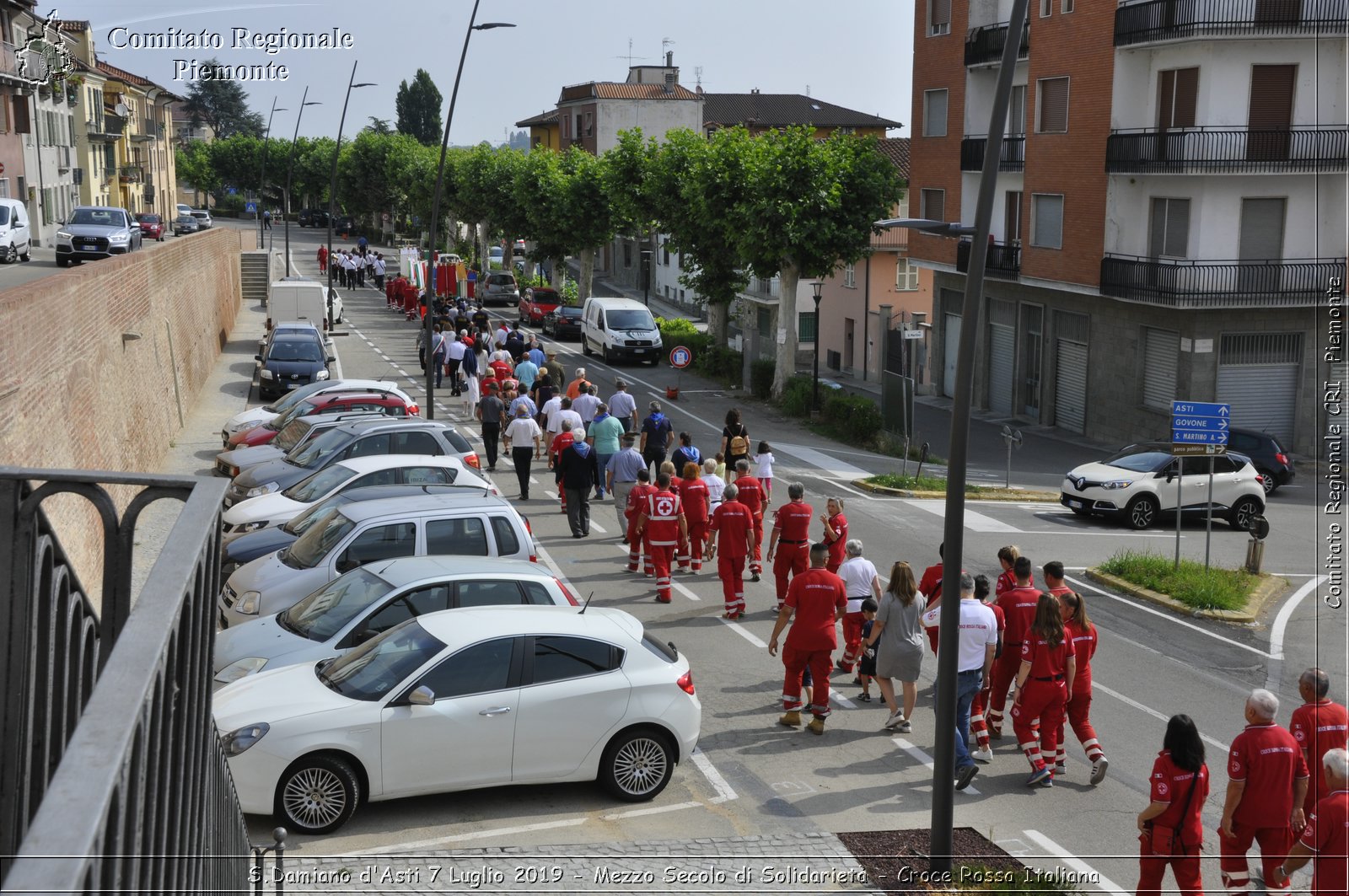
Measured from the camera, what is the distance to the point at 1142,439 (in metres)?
33.9

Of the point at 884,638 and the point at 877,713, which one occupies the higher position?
the point at 884,638

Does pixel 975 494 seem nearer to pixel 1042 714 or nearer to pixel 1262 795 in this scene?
pixel 1042 714

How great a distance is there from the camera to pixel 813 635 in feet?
37.8

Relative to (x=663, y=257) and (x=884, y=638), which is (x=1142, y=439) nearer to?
(x=884, y=638)

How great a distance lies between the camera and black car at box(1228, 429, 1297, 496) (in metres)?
28.7

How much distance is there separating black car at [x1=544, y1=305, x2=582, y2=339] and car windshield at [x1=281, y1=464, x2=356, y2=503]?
116 ft

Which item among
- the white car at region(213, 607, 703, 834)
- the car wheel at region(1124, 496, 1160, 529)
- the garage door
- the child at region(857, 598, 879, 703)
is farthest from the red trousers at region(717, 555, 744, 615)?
the garage door

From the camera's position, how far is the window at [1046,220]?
37156mm

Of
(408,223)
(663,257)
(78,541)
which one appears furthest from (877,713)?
(408,223)

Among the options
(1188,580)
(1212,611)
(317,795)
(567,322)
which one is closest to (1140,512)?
(1188,580)

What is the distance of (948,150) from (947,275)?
13.4ft

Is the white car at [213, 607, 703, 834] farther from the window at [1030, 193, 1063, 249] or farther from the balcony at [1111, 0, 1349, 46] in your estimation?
the window at [1030, 193, 1063, 249]

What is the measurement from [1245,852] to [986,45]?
3553cm

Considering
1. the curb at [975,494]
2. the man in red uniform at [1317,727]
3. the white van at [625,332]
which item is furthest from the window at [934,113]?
the man in red uniform at [1317,727]
